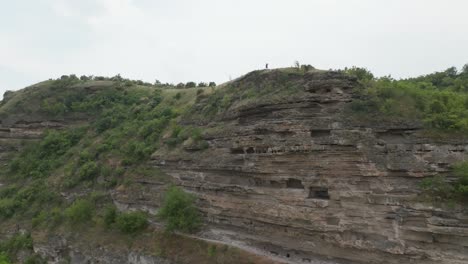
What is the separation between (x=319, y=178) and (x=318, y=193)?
0.89m

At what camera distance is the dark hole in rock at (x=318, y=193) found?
64.4 ft

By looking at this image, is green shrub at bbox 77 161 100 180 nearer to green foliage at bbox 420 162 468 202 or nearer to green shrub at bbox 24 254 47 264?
green shrub at bbox 24 254 47 264

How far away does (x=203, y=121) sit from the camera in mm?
29891

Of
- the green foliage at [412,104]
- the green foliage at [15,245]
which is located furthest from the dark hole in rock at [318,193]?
the green foliage at [15,245]

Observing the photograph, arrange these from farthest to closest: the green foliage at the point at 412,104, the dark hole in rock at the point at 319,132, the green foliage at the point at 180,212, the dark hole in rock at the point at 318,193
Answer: the green foliage at the point at 180,212, the dark hole in rock at the point at 319,132, the dark hole in rock at the point at 318,193, the green foliage at the point at 412,104

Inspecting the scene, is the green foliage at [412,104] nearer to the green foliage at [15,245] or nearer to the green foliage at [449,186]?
the green foliage at [449,186]

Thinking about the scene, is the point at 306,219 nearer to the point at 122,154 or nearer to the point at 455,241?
the point at 455,241

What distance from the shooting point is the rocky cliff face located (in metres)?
16.9

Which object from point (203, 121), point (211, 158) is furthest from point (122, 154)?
point (211, 158)

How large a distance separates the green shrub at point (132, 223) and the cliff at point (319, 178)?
1098 mm

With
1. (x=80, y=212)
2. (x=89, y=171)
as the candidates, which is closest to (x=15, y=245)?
(x=80, y=212)

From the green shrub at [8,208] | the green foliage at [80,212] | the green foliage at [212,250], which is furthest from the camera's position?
the green shrub at [8,208]

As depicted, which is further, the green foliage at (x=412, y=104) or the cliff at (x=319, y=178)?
the green foliage at (x=412, y=104)

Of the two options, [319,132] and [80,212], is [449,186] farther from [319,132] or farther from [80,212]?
[80,212]
